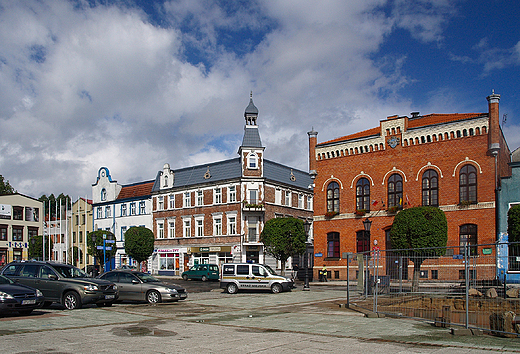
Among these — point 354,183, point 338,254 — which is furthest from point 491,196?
point 338,254

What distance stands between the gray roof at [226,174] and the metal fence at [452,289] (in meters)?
32.0

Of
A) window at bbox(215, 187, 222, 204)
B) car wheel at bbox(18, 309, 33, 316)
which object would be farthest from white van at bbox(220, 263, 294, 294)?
window at bbox(215, 187, 222, 204)

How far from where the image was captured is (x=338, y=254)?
130ft

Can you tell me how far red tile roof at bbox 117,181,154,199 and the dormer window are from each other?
15.9 metres

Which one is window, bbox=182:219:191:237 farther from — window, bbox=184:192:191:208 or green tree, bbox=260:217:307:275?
green tree, bbox=260:217:307:275

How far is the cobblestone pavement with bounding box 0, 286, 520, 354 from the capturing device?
9.68 metres

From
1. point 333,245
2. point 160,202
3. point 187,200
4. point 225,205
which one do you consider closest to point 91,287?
point 333,245

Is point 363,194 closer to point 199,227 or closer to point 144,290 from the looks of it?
point 199,227

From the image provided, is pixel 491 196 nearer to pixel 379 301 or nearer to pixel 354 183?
pixel 354 183

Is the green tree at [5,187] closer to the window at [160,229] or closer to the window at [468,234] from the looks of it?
the window at [160,229]

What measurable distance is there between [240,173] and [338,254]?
14.7 metres

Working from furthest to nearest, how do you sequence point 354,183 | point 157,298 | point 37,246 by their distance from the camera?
point 37,246
point 354,183
point 157,298

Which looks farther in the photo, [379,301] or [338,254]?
[338,254]

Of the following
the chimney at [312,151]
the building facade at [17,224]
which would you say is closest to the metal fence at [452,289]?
the chimney at [312,151]
